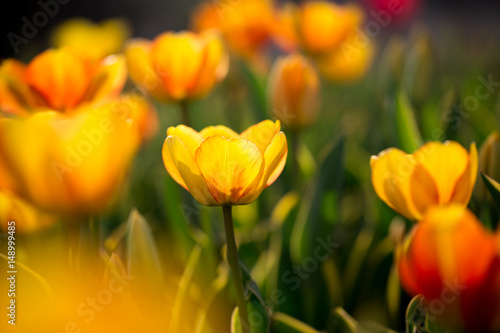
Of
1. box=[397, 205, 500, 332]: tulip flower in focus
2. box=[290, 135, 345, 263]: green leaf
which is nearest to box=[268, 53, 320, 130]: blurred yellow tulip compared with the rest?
box=[290, 135, 345, 263]: green leaf

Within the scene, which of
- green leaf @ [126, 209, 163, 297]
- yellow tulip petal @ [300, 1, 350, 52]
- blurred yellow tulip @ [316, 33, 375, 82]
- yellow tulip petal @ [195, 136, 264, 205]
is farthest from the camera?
blurred yellow tulip @ [316, 33, 375, 82]

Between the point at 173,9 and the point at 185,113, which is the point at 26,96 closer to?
the point at 185,113

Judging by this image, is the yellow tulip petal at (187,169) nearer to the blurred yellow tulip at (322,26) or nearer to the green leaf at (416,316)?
the green leaf at (416,316)

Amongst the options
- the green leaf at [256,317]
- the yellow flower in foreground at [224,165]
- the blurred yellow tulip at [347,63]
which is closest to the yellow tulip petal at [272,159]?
the yellow flower in foreground at [224,165]

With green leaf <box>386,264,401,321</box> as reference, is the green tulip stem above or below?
above

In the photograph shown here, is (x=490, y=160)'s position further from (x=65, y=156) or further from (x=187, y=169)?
(x=65, y=156)

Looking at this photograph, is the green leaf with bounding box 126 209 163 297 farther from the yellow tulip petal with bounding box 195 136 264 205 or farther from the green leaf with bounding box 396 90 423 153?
the green leaf with bounding box 396 90 423 153

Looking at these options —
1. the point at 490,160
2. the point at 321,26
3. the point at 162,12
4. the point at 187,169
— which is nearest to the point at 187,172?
the point at 187,169
